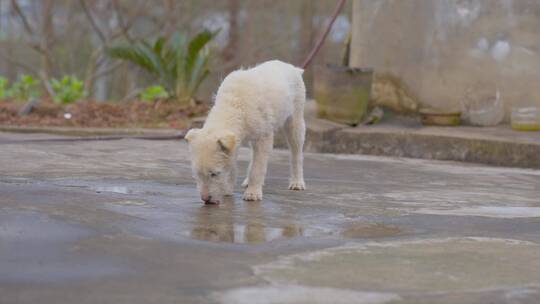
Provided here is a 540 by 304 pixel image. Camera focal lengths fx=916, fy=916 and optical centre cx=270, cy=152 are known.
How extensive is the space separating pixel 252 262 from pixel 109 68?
58.3 ft

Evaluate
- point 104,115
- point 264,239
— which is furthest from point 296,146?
point 104,115

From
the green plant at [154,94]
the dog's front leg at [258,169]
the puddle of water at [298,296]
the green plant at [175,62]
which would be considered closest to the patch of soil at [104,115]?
the green plant at [175,62]

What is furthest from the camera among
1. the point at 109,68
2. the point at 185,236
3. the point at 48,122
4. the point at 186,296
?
the point at 109,68

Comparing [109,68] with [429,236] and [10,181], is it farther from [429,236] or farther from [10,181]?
[429,236]

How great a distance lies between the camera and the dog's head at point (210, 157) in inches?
232

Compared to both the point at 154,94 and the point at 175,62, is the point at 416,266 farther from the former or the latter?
the point at 154,94

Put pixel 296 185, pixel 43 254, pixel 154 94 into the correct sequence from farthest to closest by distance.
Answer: pixel 154 94
pixel 296 185
pixel 43 254

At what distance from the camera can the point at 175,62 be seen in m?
13.4

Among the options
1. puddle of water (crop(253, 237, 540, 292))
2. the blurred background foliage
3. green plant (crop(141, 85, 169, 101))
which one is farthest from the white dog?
the blurred background foliage

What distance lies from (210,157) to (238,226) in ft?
2.41

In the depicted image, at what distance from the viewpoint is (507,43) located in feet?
34.3

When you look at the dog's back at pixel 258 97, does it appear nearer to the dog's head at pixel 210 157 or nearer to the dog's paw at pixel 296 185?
the dog's head at pixel 210 157

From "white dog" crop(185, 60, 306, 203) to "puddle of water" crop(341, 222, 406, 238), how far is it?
1008 millimetres

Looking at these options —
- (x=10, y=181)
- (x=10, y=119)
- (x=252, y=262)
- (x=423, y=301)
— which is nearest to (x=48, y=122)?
(x=10, y=119)
